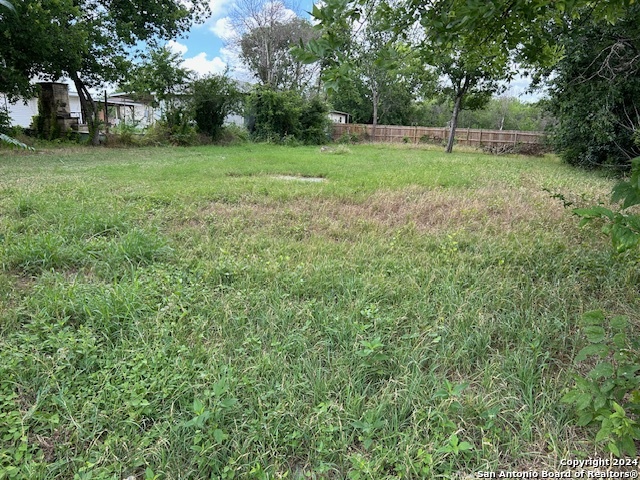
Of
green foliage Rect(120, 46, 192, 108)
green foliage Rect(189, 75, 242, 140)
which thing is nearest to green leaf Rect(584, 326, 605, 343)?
green foliage Rect(120, 46, 192, 108)

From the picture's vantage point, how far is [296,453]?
1214mm

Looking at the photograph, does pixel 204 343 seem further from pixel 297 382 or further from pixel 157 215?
pixel 157 215

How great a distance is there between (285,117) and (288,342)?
15.7 meters

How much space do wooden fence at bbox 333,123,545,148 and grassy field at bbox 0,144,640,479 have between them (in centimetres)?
1623

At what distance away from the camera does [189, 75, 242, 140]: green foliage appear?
13164 millimetres

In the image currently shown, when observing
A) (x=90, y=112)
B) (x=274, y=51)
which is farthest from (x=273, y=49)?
(x=90, y=112)

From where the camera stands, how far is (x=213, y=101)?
13422 millimetres

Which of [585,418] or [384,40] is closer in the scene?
[585,418]

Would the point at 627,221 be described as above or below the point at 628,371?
above

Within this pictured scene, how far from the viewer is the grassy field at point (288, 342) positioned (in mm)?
1192

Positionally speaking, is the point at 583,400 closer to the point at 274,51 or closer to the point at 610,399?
the point at 610,399

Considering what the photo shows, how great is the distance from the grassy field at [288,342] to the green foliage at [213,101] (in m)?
11.0

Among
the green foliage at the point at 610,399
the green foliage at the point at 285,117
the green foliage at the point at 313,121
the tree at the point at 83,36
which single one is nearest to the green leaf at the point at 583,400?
the green foliage at the point at 610,399

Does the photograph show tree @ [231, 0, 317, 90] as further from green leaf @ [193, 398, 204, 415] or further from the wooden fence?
green leaf @ [193, 398, 204, 415]
